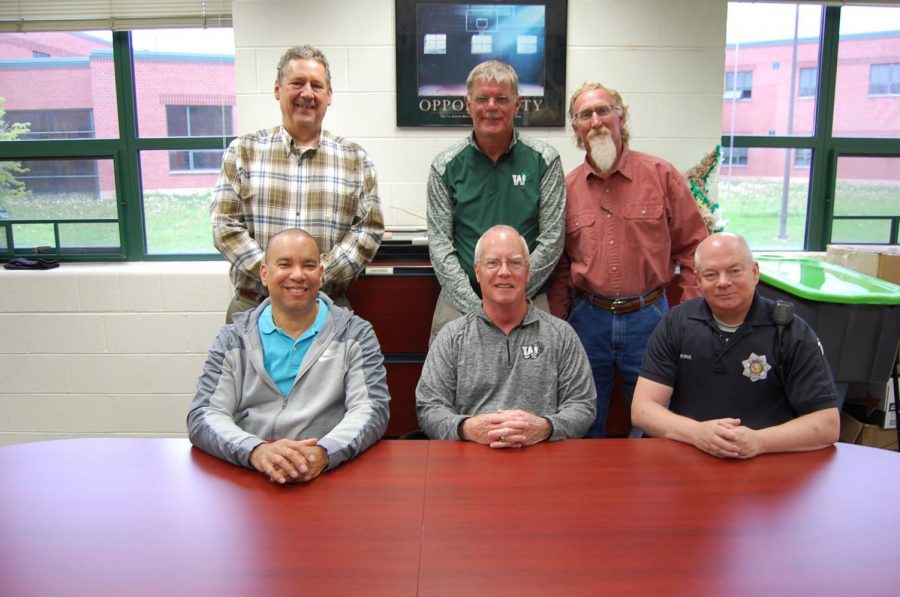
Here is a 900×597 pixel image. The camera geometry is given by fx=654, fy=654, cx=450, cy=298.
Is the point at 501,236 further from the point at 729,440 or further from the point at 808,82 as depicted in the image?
the point at 808,82

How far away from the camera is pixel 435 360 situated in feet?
6.32

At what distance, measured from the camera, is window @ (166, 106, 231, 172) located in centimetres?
353

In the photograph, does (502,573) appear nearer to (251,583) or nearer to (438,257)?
(251,583)

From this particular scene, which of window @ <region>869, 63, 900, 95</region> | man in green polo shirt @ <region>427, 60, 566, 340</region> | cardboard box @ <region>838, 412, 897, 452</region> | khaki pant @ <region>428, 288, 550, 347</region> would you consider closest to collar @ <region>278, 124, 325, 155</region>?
man in green polo shirt @ <region>427, 60, 566, 340</region>

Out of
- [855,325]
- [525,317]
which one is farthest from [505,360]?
[855,325]

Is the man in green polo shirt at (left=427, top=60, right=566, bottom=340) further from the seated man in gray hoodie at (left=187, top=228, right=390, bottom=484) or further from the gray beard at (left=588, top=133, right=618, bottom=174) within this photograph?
the seated man in gray hoodie at (left=187, top=228, right=390, bottom=484)

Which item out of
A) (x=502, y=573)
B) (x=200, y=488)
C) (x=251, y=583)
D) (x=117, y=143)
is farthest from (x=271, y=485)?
(x=117, y=143)

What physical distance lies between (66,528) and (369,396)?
2.46 ft

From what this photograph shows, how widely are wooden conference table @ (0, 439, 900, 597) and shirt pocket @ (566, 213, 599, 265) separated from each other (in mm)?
938

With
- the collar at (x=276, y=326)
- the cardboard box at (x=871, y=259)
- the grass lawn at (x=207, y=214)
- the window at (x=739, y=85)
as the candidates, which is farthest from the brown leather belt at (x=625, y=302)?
the window at (x=739, y=85)

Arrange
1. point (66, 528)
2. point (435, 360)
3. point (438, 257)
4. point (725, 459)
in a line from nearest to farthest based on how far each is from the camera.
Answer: point (66, 528), point (725, 459), point (435, 360), point (438, 257)

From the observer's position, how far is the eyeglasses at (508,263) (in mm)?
1895

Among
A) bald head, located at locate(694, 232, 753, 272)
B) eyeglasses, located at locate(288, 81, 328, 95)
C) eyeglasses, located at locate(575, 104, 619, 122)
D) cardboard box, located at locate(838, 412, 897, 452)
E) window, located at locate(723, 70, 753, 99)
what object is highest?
window, located at locate(723, 70, 753, 99)

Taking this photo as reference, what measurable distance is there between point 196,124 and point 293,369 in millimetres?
2298
